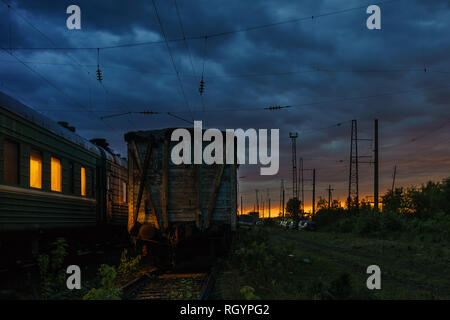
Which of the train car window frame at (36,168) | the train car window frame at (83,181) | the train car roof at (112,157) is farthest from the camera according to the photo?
the train car roof at (112,157)

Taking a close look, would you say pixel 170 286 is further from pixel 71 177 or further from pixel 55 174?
pixel 71 177

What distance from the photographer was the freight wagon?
30.3 ft

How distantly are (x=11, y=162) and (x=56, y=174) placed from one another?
2.63 metres

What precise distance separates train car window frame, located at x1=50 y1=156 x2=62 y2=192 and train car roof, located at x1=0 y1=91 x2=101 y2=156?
31.5 inches

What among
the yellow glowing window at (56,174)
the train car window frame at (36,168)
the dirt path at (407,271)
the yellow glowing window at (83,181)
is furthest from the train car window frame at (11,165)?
the dirt path at (407,271)

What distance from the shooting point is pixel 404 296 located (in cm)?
859

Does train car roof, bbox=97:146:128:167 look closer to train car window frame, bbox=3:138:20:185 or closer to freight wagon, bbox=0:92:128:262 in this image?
freight wagon, bbox=0:92:128:262

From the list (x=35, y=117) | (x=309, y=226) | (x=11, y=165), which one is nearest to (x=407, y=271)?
(x=11, y=165)

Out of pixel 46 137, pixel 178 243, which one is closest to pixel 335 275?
pixel 178 243

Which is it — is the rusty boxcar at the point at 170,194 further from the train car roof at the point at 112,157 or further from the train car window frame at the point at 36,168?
the train car roof at the point at 112,157

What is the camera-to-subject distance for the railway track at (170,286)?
25.4 ft

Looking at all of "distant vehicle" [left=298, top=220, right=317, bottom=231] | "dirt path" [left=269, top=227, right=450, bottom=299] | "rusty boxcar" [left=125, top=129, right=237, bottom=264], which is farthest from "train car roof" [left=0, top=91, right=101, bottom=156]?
"distant vehicle" [left=298, top=220, right=317, bottom=231]
